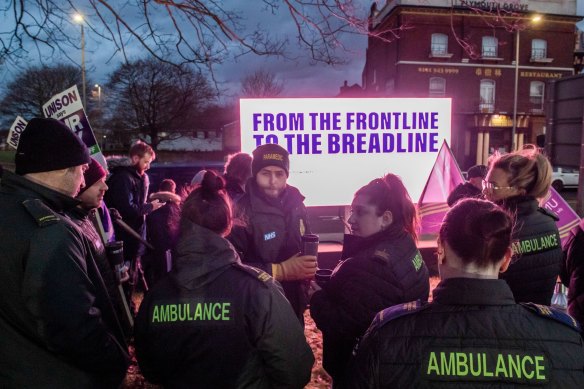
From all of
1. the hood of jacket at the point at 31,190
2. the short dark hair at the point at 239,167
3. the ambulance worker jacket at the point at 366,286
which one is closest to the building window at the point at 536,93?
the short dark hair at the point at 239,167

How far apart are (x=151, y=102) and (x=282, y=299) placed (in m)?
37.3

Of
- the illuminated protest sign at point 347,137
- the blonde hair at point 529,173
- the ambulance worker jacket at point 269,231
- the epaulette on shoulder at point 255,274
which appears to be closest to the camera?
the epaulette on shoulder at point 255,274

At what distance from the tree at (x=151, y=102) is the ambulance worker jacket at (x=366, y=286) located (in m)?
33.7

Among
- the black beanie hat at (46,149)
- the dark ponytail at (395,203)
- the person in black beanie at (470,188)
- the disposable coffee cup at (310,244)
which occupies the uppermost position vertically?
the black beanie hat at (46,149)

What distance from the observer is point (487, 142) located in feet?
109

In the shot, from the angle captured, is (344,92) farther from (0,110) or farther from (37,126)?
(37,126)

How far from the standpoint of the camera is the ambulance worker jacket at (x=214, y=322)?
6.12ft

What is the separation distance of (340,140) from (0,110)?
44.9 m

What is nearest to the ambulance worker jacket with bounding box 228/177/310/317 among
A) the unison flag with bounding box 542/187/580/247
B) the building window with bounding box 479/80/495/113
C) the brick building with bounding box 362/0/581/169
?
the unison flag with bounding box 542/187/580/247

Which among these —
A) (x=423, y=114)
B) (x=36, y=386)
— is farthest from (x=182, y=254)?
(x=423, y=114)

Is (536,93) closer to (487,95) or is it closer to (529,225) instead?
(487,95)

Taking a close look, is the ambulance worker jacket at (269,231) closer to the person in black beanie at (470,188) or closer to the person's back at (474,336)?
the person's back at (474,336)

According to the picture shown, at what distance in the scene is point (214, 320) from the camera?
186 centimetres

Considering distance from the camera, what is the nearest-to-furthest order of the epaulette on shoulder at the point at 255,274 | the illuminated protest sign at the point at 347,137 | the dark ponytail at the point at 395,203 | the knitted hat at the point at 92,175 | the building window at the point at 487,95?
the epaulette on shoulder at the point at 255,274
the dark ponytail at the point at 395,203
the knitted hat at the point at 92,175
the illuminated protest sign at the point at 347,137
the building window at the point at 487,95
